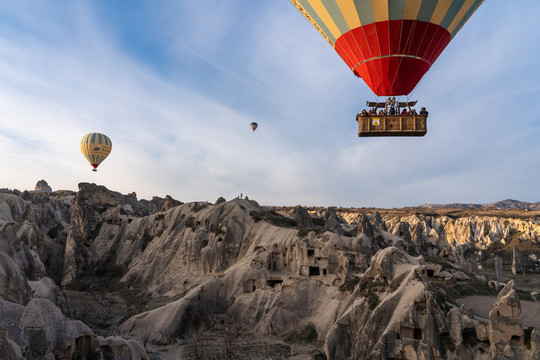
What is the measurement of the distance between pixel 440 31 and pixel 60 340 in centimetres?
2980

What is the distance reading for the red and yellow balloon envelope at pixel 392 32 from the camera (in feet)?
93.2

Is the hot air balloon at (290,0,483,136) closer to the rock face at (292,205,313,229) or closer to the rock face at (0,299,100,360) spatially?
the rock face at (0,299,100,360)

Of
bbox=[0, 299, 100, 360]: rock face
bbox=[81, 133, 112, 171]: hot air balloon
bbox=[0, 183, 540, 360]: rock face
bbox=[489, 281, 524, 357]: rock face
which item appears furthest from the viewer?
bbox=[81, 133, 112, 171]: hot air balloon

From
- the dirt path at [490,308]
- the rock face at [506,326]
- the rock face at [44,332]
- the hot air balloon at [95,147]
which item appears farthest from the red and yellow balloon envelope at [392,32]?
the hot air balloon at [95,147]

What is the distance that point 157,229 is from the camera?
5766 cm

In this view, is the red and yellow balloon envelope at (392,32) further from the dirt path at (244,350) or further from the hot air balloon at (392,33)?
the dirt path at (244,350)

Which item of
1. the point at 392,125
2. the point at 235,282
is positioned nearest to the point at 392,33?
the point at 392,125

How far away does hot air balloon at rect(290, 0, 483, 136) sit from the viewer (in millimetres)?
28422

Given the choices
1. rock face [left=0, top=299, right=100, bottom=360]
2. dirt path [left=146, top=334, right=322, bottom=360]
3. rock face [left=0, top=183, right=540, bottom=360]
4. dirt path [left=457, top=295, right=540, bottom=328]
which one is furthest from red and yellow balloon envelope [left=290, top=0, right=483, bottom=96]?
rock face [left=0, top=299, right=100, bottom=360]

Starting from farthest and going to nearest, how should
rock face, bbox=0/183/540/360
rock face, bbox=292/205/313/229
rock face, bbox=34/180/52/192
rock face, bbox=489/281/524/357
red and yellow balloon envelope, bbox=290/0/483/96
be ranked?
rock face, bbox=34/180/52/192, rock face, bbox=292/205/313/229, red and yellow balloon envelope, bbox=290/0/483/96, rock face, bbox=0/183/540/360, rock face, bbox=489/281/524/357

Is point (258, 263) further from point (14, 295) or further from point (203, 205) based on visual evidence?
point (14, 295)

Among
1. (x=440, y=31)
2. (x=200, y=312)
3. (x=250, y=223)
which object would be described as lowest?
(x=200, y=312)

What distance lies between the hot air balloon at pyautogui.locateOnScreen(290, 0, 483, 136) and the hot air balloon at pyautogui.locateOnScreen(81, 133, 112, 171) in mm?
56780

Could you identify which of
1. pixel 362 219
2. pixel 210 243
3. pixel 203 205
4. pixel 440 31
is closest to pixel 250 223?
pixel 210 243
